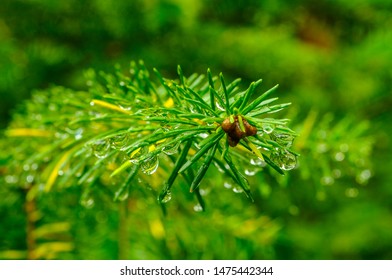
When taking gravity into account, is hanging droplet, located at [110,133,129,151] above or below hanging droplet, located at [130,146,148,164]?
above

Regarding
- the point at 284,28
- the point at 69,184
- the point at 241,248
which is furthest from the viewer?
the point at 284,28

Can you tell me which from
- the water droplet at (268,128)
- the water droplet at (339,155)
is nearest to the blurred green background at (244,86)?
the water droplet at (339,155)

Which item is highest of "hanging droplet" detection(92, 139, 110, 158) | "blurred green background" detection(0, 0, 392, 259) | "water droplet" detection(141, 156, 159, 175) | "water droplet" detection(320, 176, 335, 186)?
"blurred green background" detection(0, 0, 392, 259)

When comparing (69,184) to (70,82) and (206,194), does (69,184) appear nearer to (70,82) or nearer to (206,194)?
(206,194)

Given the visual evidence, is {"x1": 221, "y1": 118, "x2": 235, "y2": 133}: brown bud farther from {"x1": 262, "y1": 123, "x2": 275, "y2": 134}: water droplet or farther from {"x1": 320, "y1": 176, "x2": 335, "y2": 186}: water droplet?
{"x1": 320, "y1": 176, "x2": 335, "y2": 186}: water droplet

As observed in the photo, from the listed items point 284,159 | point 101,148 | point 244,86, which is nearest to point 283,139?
point 284,159

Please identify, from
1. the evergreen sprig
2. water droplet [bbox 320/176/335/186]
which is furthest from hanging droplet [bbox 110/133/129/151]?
water droplet [bbox 320/176/335/186]

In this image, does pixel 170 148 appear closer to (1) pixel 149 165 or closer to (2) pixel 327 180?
(1) pixel 149 165
